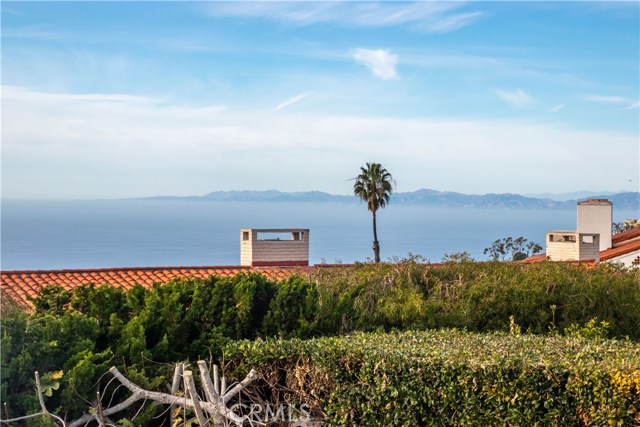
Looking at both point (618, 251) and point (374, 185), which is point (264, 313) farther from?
point (374, 185)

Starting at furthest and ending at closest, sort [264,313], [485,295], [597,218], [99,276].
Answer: [597,218], [99,276], [485,295], [264,313]

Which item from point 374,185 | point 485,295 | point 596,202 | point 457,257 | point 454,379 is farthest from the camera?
point 374,185

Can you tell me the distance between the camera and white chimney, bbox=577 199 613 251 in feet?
98.6

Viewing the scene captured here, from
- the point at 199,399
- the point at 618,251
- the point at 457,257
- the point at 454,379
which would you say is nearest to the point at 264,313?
the point at 199,399

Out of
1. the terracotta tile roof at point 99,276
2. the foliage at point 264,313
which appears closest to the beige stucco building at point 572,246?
the terracotta tile roof at point 99,276

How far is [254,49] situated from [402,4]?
37.8 ft

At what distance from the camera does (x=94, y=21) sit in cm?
1297

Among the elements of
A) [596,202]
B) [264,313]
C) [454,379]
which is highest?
[596,202]

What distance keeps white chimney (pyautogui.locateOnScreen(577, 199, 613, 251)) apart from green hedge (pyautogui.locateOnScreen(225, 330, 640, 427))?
22237mm

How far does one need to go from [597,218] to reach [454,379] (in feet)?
79.4

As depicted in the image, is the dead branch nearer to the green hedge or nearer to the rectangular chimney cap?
the green hedge

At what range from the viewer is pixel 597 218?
3033cm

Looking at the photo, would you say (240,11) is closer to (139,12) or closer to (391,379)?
(139,12)

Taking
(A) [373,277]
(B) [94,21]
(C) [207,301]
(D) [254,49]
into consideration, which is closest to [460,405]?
(C) [207,301]
